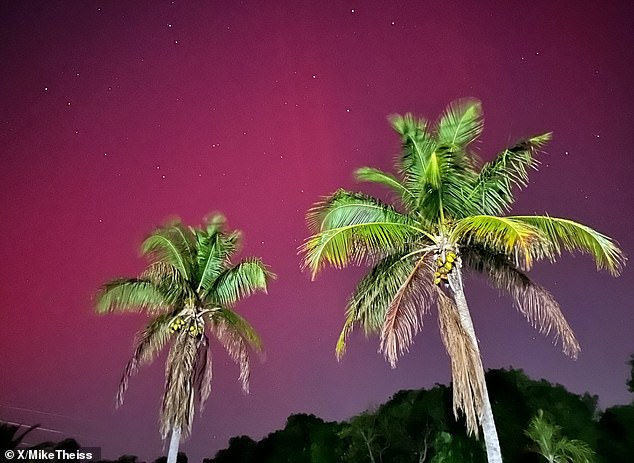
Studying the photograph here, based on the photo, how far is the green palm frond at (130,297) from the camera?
51.4 ft

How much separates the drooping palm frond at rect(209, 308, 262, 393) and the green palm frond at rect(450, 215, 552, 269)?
24.0 ft

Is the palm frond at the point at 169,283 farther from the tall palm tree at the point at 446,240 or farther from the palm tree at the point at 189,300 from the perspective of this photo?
the tall palm tree at the point at 446,240

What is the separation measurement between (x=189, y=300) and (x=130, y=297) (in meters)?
1.78

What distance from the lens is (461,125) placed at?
1278 cm

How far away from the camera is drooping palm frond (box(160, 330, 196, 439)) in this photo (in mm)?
14320

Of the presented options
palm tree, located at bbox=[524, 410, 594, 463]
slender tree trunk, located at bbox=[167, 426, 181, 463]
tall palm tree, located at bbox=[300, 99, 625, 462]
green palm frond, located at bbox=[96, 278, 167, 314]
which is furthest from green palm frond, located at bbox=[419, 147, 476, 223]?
palm tree, located at bbox=[524, 410, 594, 463]

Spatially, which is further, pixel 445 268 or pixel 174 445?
pixel 174 445

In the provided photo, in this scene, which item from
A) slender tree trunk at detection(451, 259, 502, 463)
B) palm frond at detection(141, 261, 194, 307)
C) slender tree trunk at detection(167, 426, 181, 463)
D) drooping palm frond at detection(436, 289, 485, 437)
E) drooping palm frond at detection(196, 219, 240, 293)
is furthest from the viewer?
drooping palm frond at detection(196, 219, 240, 293)

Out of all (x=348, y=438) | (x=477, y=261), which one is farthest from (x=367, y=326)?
(x=348, y=438)

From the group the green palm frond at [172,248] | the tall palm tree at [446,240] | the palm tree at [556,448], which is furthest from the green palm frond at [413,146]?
the palm tree at [556,448]

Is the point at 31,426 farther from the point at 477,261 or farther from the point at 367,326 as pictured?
the point at 477,261

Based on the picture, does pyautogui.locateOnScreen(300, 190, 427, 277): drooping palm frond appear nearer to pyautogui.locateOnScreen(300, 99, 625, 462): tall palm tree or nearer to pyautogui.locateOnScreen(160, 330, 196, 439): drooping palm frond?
pyautogui.locateOnScreen(300, 99, 625, 462): tall palm tree

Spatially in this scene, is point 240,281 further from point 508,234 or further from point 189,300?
point 508,234

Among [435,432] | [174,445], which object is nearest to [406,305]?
[174,445]
